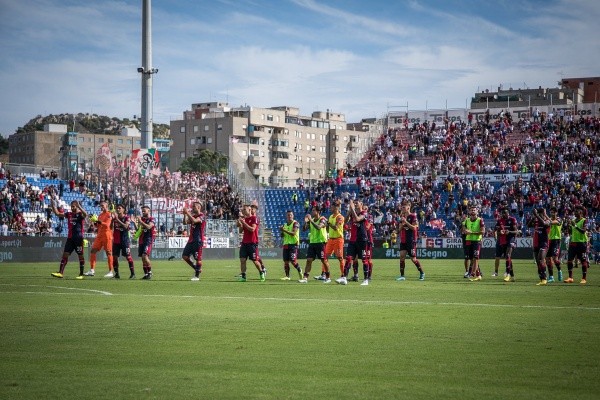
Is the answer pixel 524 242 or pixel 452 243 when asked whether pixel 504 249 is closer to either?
pixel 524 242

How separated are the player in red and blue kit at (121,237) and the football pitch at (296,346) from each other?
7.73 m

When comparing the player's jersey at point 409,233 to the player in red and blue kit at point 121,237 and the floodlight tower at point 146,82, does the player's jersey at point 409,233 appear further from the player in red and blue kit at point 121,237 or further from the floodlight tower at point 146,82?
the floodlight tower at point 146,82

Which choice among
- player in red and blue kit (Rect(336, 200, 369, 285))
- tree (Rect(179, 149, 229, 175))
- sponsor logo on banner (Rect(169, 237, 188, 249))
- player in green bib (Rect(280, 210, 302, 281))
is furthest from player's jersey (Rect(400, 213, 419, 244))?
tree (Rect(179, 149, 229, 175))

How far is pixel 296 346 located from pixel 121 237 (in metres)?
18.8

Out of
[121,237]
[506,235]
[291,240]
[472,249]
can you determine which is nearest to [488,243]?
[472,249]

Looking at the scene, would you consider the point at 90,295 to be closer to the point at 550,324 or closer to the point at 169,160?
the point at 550,324

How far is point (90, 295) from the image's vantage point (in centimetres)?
2091

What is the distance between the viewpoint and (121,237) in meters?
29.8

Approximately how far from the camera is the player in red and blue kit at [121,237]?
29.2 metres

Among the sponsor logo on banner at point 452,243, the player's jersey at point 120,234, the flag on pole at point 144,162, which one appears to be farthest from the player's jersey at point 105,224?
the sponsor logo on banner at point 452,243

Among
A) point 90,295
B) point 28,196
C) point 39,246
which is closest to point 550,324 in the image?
point 90,295

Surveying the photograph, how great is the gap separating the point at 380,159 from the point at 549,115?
15.5 meters

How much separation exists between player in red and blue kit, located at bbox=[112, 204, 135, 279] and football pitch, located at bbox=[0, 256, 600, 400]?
25.3ft

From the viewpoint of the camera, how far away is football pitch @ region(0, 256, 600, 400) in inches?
348
